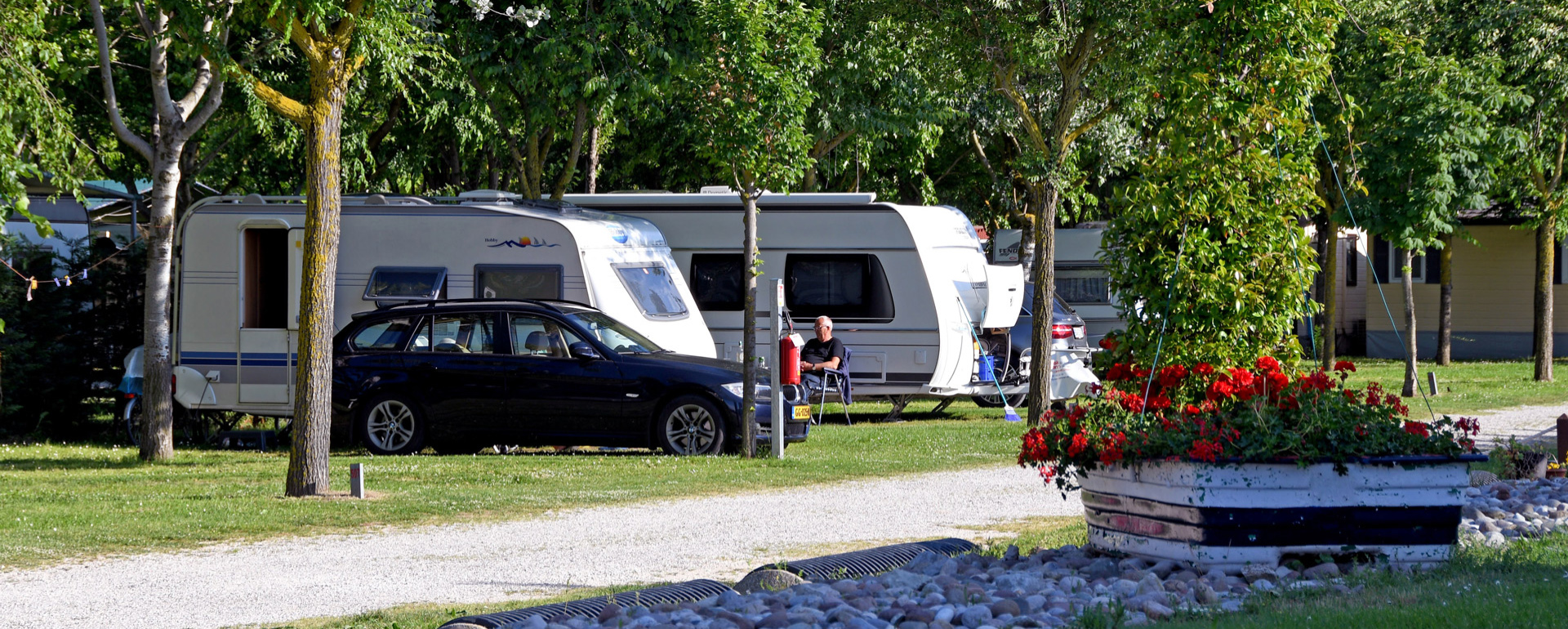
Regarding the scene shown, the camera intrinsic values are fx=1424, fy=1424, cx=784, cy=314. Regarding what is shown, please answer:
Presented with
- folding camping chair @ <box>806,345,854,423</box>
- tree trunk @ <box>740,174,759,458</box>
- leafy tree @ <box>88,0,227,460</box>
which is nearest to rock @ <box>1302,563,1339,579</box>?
tree trunk @ <box>740,174,759,458</box>

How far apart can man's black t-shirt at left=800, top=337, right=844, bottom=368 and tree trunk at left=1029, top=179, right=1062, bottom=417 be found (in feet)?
7.17

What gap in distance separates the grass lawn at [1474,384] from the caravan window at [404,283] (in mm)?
10372

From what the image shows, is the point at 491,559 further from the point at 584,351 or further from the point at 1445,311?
the point at 1445,311

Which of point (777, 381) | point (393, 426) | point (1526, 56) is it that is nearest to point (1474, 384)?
point (1526, 56)

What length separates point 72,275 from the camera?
16.4m

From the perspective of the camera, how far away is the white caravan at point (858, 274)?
17.0 meters

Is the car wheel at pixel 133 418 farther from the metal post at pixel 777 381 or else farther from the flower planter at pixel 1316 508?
the flower planter at pixel 1316 508

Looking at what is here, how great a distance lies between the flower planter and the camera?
6348 mm

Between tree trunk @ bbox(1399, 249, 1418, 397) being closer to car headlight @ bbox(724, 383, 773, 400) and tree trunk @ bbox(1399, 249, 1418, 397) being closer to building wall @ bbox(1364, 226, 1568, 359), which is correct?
car headlight @ bbox(724, 383, 773, 400)

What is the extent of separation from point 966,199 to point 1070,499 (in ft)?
65.4

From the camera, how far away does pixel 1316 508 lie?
20.9 feet

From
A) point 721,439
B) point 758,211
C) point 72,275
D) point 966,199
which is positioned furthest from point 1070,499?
point 966,199

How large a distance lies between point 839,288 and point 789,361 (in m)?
4.05

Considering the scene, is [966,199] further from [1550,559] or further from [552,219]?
[1550,559]
